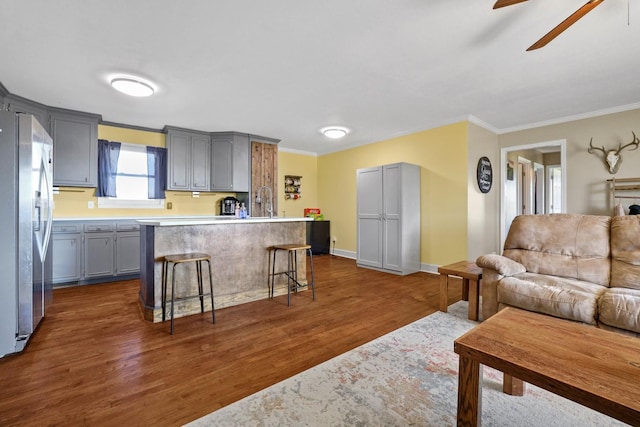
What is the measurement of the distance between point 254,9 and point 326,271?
399cm

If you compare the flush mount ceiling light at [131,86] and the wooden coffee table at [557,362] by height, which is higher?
the flush mount ceiling light at [131,86]

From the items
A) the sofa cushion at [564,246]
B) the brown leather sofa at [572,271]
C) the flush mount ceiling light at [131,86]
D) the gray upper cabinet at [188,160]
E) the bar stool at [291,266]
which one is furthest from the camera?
the gray upper cabinet at [188,160]

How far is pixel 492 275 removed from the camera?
8.89ft

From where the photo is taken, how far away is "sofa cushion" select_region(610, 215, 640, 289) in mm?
2402

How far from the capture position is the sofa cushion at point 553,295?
7.02 ft

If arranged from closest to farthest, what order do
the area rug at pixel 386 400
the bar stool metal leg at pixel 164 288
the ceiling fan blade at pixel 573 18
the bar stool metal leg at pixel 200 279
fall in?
the area rug at pixel 386 400, the ceiling fan blade at pixel 573 18, the bar stool metal leg at pixel 164 288, the bar stool metal leg at pixel 200 279

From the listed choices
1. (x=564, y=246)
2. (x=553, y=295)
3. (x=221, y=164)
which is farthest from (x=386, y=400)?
(x=221, y=164)

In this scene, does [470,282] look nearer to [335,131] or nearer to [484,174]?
[484,174]

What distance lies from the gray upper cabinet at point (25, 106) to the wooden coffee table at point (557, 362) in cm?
539

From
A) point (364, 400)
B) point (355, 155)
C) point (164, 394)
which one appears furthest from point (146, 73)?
point (355, 155)

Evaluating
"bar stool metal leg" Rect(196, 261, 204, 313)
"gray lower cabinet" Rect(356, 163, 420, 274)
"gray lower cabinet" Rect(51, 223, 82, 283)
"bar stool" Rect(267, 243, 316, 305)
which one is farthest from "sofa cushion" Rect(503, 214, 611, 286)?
"gray lower cabinet" Rect(51, 223, 82, 283)

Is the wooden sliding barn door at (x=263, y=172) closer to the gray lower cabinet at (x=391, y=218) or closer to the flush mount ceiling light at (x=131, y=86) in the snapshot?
the gray lower cabinet at (x=391, y=218)

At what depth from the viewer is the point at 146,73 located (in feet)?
10.00

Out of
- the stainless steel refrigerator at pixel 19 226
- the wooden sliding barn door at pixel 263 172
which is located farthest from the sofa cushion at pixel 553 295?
the wooden sliding barn door at pixel 263 172
